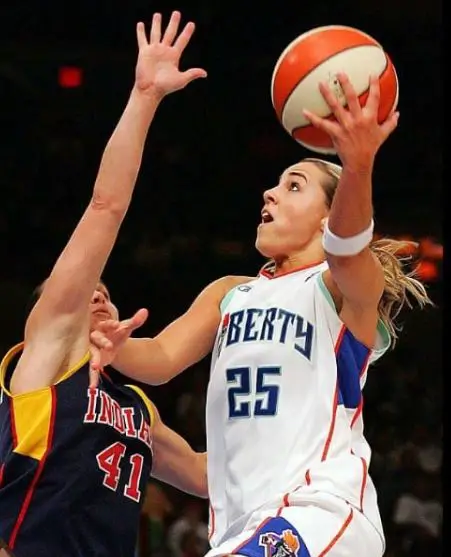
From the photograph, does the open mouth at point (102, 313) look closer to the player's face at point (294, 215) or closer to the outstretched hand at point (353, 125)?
the player's face at point (294, 215)

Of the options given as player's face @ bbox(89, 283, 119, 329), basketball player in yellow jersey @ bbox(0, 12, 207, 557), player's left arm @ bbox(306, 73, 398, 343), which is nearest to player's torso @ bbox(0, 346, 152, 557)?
basketball player in yellow jersey @ bbox(0, 12, 207, 557)

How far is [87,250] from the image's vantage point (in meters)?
3.69

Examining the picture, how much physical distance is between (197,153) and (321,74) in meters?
3.73

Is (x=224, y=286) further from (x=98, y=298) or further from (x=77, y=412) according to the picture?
(x=77, y=412)

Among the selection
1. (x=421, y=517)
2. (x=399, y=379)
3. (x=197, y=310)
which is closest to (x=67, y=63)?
(x=399, y=379)

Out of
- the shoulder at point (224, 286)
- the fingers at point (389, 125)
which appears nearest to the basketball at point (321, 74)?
the fingers at point (389, 125)

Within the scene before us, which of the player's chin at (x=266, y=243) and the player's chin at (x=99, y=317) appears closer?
the player's chin at (x=266, y=243)

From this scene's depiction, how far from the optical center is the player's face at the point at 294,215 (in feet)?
12.7

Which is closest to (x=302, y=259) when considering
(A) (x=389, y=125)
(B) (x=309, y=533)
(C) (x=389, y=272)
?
(C) (x=389, y=272)

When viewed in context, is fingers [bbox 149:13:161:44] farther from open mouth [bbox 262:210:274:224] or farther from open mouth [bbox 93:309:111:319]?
open mouth [bbox 93:309:111:319]

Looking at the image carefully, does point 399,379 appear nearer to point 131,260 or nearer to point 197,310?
point 131,260

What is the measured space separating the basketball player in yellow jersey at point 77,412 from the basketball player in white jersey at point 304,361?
0.19 meters

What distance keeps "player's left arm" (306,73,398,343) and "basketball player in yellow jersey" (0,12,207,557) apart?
0.60 m

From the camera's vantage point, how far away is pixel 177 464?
4281mm
